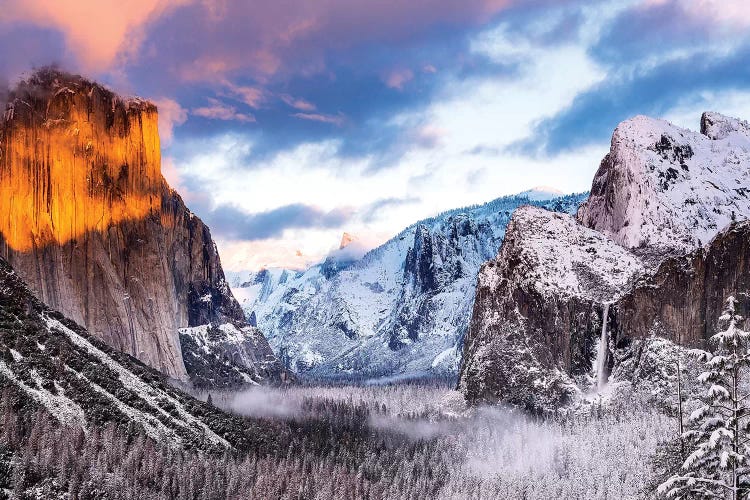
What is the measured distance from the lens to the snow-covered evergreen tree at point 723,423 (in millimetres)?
43875

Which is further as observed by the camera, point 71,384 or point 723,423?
point 71,384

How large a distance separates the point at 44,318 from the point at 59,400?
47.6 meters

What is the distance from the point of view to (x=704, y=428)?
45.4 m

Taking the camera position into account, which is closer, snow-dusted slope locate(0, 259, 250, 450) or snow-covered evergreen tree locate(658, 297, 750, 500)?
snow-covered evergreen tree locate(658, 297, 750, 500)

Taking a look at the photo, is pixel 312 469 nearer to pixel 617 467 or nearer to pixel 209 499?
pixel 209 499

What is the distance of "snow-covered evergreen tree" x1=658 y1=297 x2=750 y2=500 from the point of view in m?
→ 43.9

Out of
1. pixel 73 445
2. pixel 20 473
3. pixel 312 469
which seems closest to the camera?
pixel 20 473

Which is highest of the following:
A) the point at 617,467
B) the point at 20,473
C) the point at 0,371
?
the point at 0,371

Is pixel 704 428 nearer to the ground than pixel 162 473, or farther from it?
farther from it

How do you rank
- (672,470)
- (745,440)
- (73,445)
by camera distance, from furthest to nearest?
(73,445) < (672,470) < (745,440)

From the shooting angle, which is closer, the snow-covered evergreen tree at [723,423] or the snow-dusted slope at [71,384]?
the snow-covered evergreen tree at [723,423]

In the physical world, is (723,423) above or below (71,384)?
above

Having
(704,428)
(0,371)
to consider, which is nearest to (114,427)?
(0,371)

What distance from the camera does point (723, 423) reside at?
147ft
